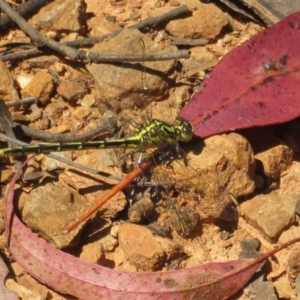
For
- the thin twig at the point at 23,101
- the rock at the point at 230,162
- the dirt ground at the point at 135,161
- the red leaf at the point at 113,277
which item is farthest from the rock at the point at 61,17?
the red leaf at the point at 113,277

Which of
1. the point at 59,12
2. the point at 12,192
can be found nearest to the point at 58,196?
the point at 12,192

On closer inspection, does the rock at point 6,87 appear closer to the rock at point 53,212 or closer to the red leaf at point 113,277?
the rock at point 53,212

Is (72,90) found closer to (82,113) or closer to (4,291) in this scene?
(82,113)

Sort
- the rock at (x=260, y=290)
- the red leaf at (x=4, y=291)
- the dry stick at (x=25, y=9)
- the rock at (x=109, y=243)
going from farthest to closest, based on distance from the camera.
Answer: the dry stick at (x=25, y=9), the rock at (x=109, y=243), the rock at (x=260, y=290), the red leaf at (x=4, y=291)

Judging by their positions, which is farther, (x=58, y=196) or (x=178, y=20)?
(x=178, y=20)

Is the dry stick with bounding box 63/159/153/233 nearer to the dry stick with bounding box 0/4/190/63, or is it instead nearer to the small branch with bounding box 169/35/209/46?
the dry stick with bounding box 0/4/190/63

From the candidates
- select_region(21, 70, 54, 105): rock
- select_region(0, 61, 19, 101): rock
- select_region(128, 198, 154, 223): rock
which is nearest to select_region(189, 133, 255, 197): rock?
select_region(128, 198, 154, 223): rock

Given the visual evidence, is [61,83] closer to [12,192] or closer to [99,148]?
[99,148]
